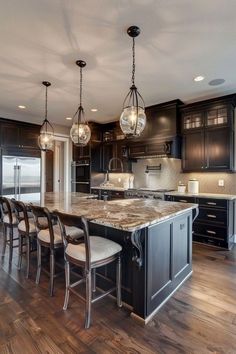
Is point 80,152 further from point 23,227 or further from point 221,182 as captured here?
point 221,182

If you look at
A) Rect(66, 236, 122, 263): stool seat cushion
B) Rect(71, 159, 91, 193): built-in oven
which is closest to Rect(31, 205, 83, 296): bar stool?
Rect(66, 236, 122, 263): stool seat cushion

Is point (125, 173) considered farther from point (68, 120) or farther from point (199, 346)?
point (199, 346)

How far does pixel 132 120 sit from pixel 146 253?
1.44 meters

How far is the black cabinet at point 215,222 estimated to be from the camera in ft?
12.1

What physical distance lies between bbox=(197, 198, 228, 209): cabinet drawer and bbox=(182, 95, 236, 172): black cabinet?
64 centimetres

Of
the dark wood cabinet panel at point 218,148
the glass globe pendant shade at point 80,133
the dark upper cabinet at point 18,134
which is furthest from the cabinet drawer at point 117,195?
the dark upper cabinet at point 18,134

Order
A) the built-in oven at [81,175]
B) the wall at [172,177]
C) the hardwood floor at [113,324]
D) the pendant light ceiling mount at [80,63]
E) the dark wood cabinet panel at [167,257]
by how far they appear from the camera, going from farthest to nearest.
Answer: the built-in oven at [81,175]
the wall at [172,177]
the pendant light ceiling mount at [80,63]
the dark wood cabinet panel at [167,257]
the hardwood floor at [113,324]

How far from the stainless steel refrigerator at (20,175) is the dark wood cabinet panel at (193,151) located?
3838mm

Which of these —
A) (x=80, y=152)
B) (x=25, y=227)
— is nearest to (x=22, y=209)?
(x=25, y=227)

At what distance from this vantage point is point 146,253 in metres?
1.84

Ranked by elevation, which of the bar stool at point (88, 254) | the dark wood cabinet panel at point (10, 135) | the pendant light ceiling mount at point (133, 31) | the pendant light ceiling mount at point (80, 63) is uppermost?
the pendant light ceiling mount at point (80, 63)

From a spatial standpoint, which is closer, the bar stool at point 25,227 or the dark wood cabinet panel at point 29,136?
the bar stool at point 25,227

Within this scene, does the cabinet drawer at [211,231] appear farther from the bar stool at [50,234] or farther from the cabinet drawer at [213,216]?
the bar stool at [50,234]

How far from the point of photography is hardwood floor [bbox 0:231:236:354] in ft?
5.26
